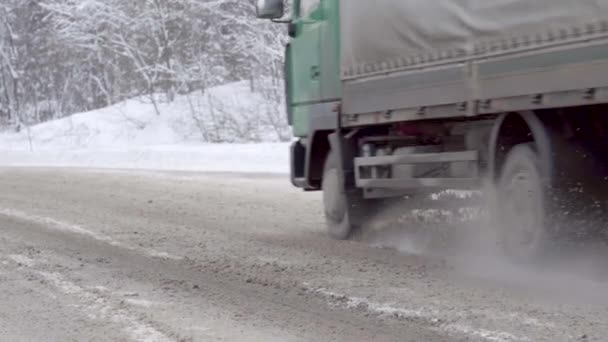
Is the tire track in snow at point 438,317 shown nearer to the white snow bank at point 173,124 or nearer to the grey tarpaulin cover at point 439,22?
the grey tarpaulin cover at point 439,22

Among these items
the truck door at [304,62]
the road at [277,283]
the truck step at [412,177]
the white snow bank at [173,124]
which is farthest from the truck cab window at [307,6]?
the white snow bank at [173,124]

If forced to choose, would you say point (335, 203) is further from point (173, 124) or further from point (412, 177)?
point (173, 124)

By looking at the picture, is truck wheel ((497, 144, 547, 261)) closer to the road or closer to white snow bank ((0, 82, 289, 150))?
the road

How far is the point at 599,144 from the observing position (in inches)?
257

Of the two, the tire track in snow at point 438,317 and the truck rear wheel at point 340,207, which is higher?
the truck rear wheel at point 340,207

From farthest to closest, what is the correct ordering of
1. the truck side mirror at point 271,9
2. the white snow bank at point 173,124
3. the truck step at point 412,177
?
the white snow bank at point 173,124 → the truck side mirror at point 271,9 → the truck step at point 412,177

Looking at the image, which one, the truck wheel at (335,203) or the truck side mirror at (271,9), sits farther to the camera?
the truck side mirror at (271,9)

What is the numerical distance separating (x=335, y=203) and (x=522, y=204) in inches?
117

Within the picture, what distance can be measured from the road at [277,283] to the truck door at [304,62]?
Answer: 1219mm

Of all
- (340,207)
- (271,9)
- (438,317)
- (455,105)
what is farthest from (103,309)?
(271,9)

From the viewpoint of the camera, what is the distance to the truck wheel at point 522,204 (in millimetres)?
6637

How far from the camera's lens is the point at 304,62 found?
32.6ft

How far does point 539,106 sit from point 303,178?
406cm

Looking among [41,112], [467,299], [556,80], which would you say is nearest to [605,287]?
[467,299]
